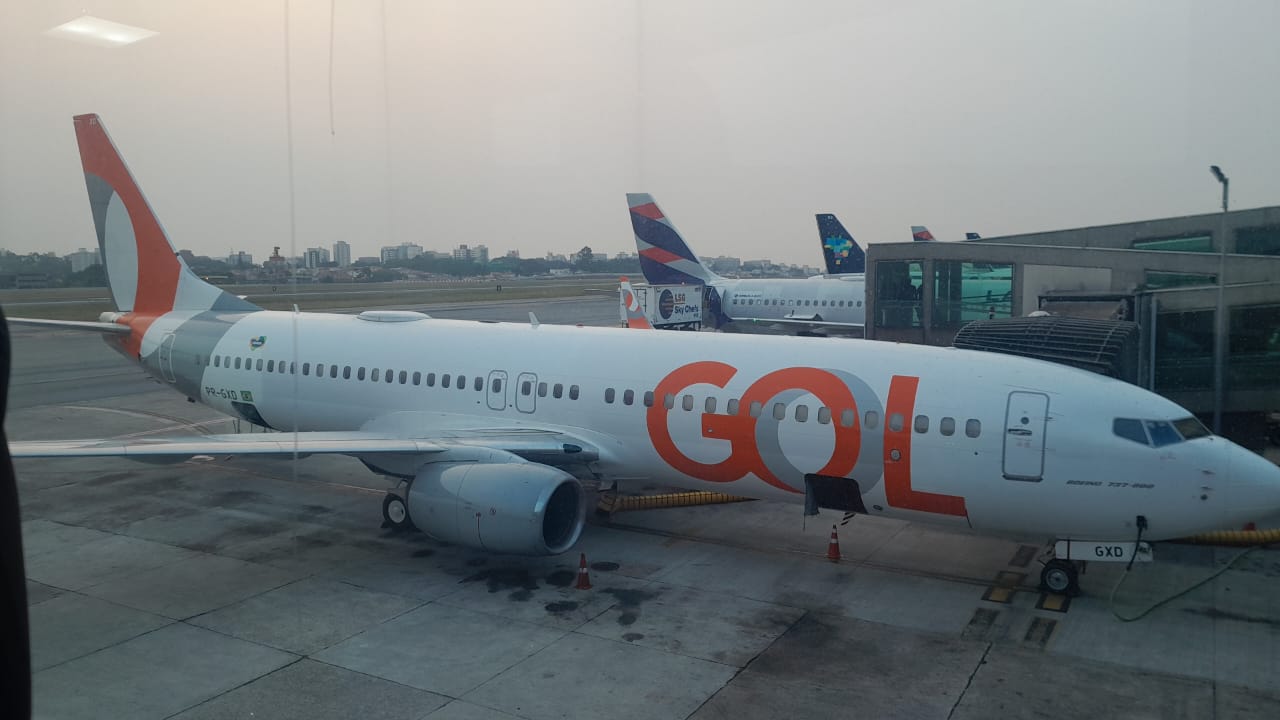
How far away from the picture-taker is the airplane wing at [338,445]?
33.3 feet

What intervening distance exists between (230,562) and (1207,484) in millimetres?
11548

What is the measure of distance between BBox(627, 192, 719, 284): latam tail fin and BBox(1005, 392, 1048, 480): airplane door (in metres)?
16.7

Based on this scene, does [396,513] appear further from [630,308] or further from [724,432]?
[630,308]

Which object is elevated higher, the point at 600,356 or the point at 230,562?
the point at 600,356

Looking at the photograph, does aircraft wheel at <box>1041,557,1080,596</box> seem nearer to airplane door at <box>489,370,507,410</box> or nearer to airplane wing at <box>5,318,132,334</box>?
airplane door at <box>489,370,507,410</box>

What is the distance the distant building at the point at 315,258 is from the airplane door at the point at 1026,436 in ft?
25.9

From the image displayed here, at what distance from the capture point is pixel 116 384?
24.1 metres

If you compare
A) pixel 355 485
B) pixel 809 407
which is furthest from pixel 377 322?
pixel 809 407

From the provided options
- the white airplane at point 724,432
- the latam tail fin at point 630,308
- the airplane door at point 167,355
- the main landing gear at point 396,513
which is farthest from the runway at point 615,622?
the latam tail fin at point 630,308

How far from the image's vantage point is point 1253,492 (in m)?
9.20

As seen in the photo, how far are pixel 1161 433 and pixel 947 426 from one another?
2.20m

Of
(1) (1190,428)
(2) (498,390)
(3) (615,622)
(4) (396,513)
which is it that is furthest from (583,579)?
(1) (1190,428)

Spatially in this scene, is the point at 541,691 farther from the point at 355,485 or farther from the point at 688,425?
the point at 355,485

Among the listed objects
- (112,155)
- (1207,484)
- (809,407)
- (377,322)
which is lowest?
(1207,484)
